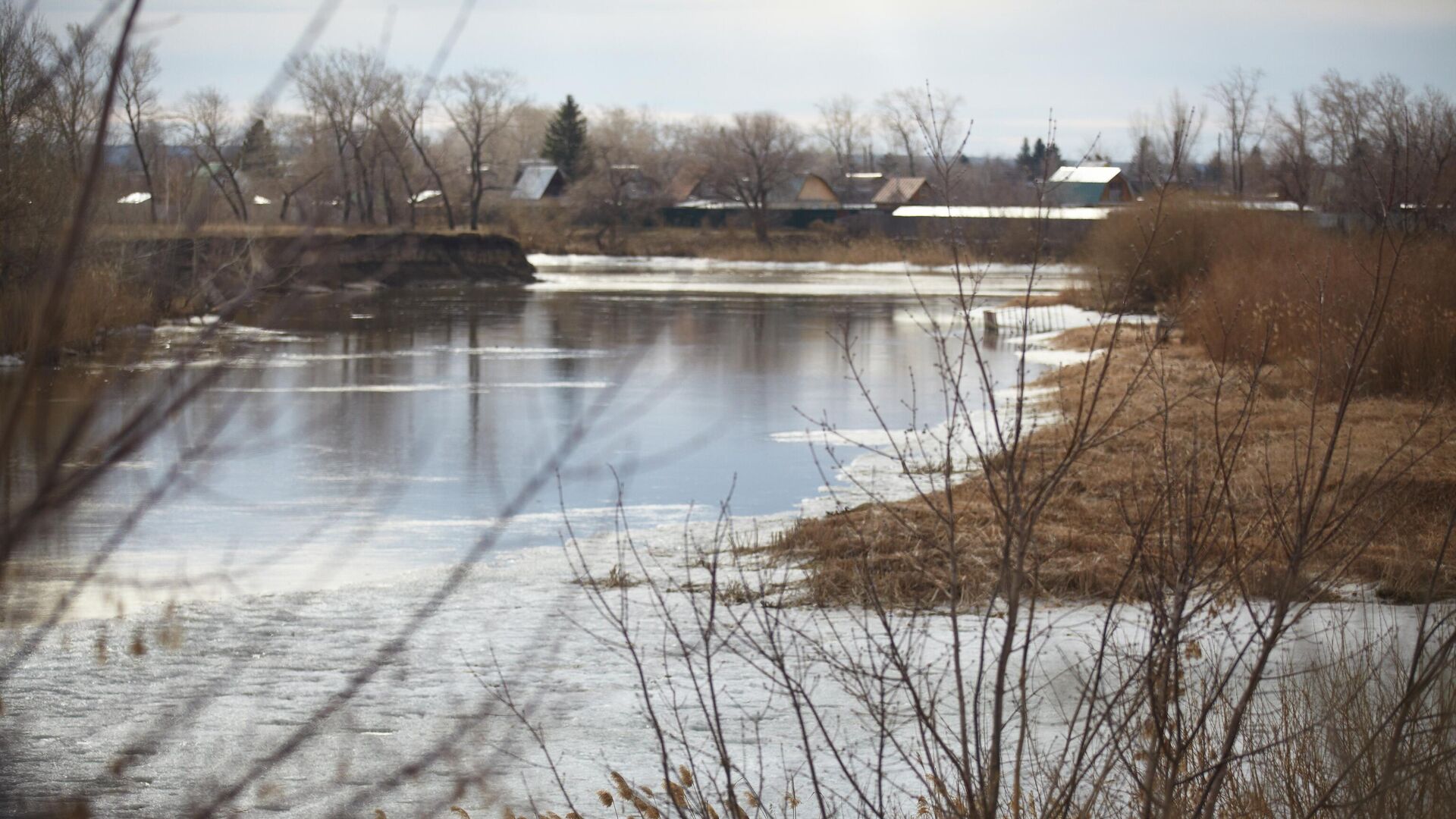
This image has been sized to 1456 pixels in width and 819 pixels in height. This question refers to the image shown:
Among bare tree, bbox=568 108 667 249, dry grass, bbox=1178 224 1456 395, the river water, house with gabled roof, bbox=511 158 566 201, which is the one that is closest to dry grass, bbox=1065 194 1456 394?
dry grass, bbox=1178 224 1456 395

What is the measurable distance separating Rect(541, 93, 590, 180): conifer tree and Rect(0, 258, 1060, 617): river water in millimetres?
60524

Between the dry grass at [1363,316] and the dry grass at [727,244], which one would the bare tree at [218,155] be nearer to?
the dry grass at [1363,316]

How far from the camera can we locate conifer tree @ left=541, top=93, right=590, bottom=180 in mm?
90250

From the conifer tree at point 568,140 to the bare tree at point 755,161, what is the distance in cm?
1434

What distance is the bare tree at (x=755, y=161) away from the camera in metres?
75.6

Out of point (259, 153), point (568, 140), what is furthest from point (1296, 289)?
point (568, 140)

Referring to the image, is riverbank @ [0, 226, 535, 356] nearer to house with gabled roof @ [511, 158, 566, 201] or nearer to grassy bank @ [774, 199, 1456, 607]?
grassy bank @ [774, 199, 1456, 607]

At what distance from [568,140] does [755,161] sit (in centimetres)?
2012

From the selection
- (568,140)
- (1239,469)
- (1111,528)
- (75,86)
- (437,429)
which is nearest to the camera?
(75,86)

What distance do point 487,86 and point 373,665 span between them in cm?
6717

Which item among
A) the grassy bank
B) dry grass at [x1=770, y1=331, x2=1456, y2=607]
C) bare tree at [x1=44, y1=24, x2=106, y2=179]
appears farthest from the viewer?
dry grass at [x1=770, y1=331, x2=1456, y2=607]

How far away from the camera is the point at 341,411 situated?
52.2 feet

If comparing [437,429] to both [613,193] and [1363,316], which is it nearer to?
[1363,316]

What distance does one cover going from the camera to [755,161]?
249 feet
